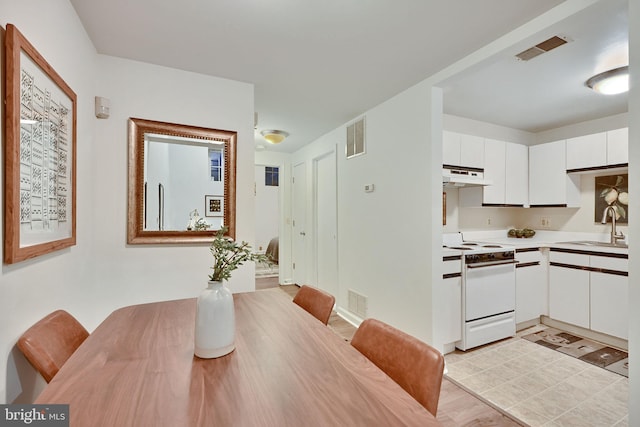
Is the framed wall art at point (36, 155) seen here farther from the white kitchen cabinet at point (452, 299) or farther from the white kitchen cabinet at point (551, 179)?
the white kitchen cabinet at point (551, 179)

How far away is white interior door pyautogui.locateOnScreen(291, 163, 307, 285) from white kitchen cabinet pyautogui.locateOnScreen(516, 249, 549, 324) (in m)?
2.86

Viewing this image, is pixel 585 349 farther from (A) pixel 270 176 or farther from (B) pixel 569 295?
(A) pixel 270 176

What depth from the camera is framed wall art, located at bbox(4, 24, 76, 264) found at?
3.24 ft

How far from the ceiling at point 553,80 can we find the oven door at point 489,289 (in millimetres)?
1609

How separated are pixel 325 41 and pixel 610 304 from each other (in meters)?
3.43

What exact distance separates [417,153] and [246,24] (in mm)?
1598

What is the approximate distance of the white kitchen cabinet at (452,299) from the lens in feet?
8.04

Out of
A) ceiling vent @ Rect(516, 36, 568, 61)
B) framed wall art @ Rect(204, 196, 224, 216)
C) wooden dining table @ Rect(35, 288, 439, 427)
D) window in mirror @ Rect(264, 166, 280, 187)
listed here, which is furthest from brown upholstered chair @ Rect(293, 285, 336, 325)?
window in mirror @ Rect(264, 166, 280, 187)

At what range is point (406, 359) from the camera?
97 centimetres

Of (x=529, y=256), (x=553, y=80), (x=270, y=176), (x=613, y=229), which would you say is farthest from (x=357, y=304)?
(x=270, y=176)

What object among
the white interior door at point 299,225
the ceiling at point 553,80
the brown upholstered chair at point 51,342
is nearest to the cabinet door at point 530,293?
the ceiling at point 553,80

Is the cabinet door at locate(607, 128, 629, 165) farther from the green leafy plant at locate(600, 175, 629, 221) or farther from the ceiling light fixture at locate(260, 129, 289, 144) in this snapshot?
the ceiling light fixture at locate(260, 129, 289, 144)

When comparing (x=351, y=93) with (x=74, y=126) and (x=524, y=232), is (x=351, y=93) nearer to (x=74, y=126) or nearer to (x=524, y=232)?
(x=74, y=126)

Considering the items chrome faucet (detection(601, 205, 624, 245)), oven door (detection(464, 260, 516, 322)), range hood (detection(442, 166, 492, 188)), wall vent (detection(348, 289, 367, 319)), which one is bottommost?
wall vent (detection(348, 289, 367, 319))
